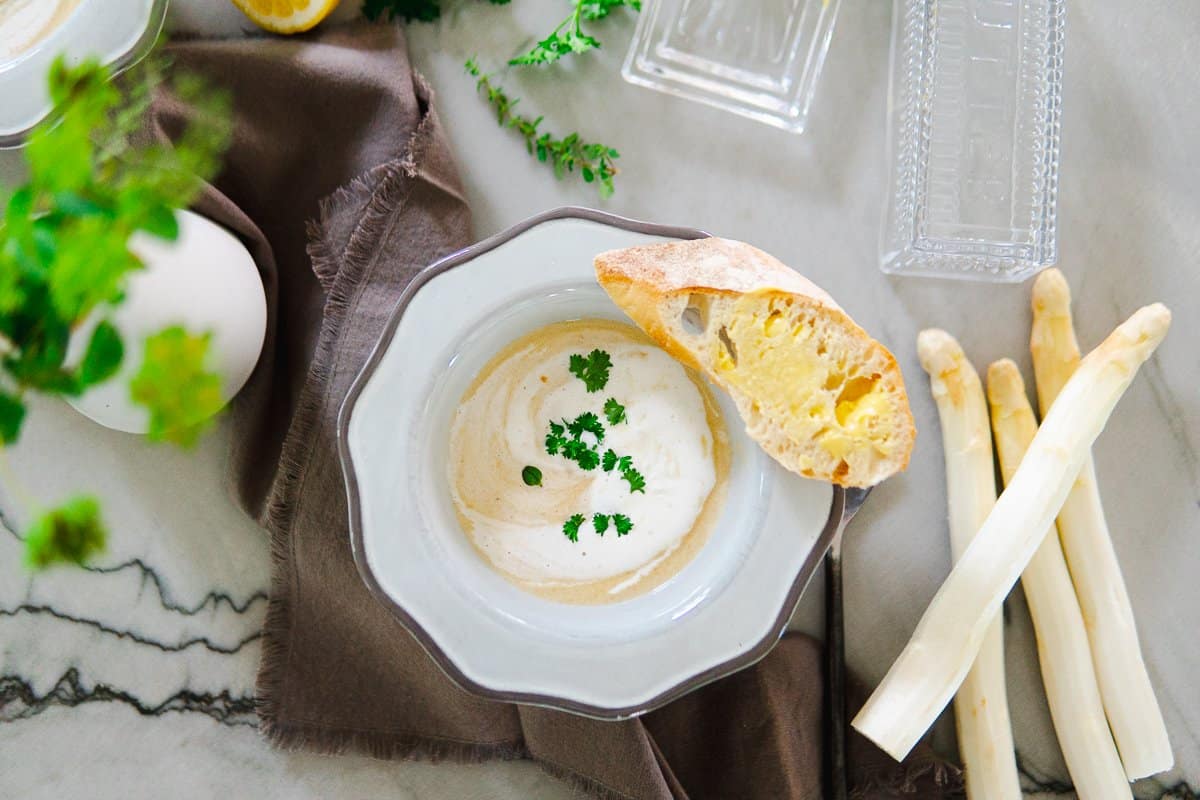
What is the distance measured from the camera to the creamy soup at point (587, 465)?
1.15m

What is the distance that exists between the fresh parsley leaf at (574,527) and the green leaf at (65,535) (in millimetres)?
532

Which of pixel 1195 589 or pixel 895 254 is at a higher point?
pixel 895 254

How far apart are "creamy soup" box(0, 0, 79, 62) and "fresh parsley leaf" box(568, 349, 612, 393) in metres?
0.74

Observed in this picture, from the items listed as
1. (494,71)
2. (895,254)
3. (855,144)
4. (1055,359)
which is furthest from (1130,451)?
(494,71)

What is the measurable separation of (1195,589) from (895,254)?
66 centimetres

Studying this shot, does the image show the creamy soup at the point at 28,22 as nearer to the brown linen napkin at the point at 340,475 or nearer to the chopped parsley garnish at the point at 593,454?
the brown linen napkin at the point at 340,475

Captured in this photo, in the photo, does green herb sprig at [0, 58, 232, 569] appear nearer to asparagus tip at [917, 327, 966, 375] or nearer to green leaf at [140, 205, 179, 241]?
green leaf at [140, 205, 179, 241]

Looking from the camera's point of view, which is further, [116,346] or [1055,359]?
[1055,359]

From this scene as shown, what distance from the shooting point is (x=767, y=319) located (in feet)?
3.49

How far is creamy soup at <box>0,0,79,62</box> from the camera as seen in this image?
1.14 metres

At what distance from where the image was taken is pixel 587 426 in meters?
1.16

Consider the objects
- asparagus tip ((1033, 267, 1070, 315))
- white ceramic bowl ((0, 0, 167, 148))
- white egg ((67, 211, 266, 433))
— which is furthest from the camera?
asparagus tip ((1033, 267, 1070, 315))

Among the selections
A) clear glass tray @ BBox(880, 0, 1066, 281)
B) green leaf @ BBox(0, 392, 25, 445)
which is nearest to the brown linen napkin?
green leaf @ BBox(0, 392, 25, 445)

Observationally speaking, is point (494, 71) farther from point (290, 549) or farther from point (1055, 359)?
point (1055, 359)
